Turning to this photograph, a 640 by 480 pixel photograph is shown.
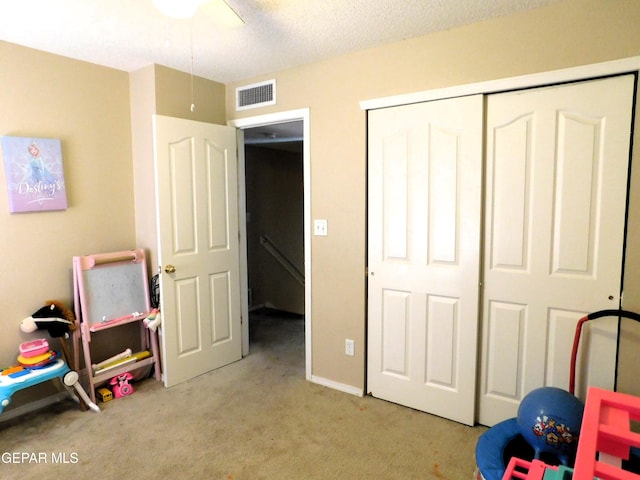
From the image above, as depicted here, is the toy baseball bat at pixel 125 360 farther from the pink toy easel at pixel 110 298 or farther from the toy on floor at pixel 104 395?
the toy on floor at pixel 104 395

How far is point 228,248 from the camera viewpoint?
10.7 ft

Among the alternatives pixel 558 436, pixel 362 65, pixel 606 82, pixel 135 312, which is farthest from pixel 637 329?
pixel 135 312

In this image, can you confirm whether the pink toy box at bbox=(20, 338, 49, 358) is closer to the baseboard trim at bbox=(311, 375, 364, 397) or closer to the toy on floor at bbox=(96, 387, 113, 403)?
the toy on floor at bbox=(96, 387, 113, 403)

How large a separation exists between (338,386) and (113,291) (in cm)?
181

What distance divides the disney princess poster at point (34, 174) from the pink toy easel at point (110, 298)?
1.45 feet

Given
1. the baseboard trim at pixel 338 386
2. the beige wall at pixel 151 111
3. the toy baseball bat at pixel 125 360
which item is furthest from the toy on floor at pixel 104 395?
the baseboard trim at pixel 338 386

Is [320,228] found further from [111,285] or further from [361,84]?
[111,285]

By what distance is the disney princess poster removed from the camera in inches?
95.3

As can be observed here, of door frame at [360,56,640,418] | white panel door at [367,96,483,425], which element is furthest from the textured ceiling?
white panel door at [367,96,483,425]

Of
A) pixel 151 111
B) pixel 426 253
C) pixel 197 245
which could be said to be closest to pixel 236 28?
pixel 151 111

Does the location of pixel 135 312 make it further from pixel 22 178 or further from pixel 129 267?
pixel 22 178

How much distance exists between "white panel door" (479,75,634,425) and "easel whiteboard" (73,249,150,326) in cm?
248

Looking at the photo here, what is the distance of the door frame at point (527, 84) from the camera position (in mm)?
1860

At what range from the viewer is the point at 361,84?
8.53ft
